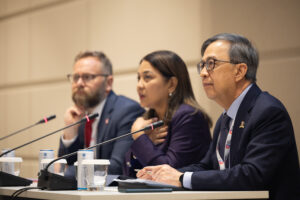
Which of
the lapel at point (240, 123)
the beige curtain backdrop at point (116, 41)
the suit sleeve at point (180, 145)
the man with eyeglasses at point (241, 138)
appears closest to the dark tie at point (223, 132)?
the man with eyeglasses at point (241, 138)

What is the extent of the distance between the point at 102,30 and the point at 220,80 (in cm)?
239

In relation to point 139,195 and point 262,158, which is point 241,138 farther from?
point 139,195

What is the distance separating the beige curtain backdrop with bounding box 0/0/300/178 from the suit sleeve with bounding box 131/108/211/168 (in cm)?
67

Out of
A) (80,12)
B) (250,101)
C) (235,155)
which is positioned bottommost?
(235,155)

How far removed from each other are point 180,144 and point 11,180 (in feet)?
3.45

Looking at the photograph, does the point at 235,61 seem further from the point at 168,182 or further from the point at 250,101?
the point at 168,182

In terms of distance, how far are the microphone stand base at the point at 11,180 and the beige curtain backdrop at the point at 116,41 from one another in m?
1.11

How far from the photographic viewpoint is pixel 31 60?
546cm

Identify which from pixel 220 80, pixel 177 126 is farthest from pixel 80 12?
pixel 220 80

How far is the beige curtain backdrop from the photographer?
3.30 meters

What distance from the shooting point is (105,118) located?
3.83 m

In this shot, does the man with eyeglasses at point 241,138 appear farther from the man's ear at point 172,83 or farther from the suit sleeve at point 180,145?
the man's ear at point 172,83

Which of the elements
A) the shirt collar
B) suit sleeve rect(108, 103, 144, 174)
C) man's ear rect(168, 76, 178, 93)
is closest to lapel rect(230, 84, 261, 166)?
the shirt collar

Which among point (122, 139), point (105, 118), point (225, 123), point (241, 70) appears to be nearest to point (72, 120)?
point (105, 118)
